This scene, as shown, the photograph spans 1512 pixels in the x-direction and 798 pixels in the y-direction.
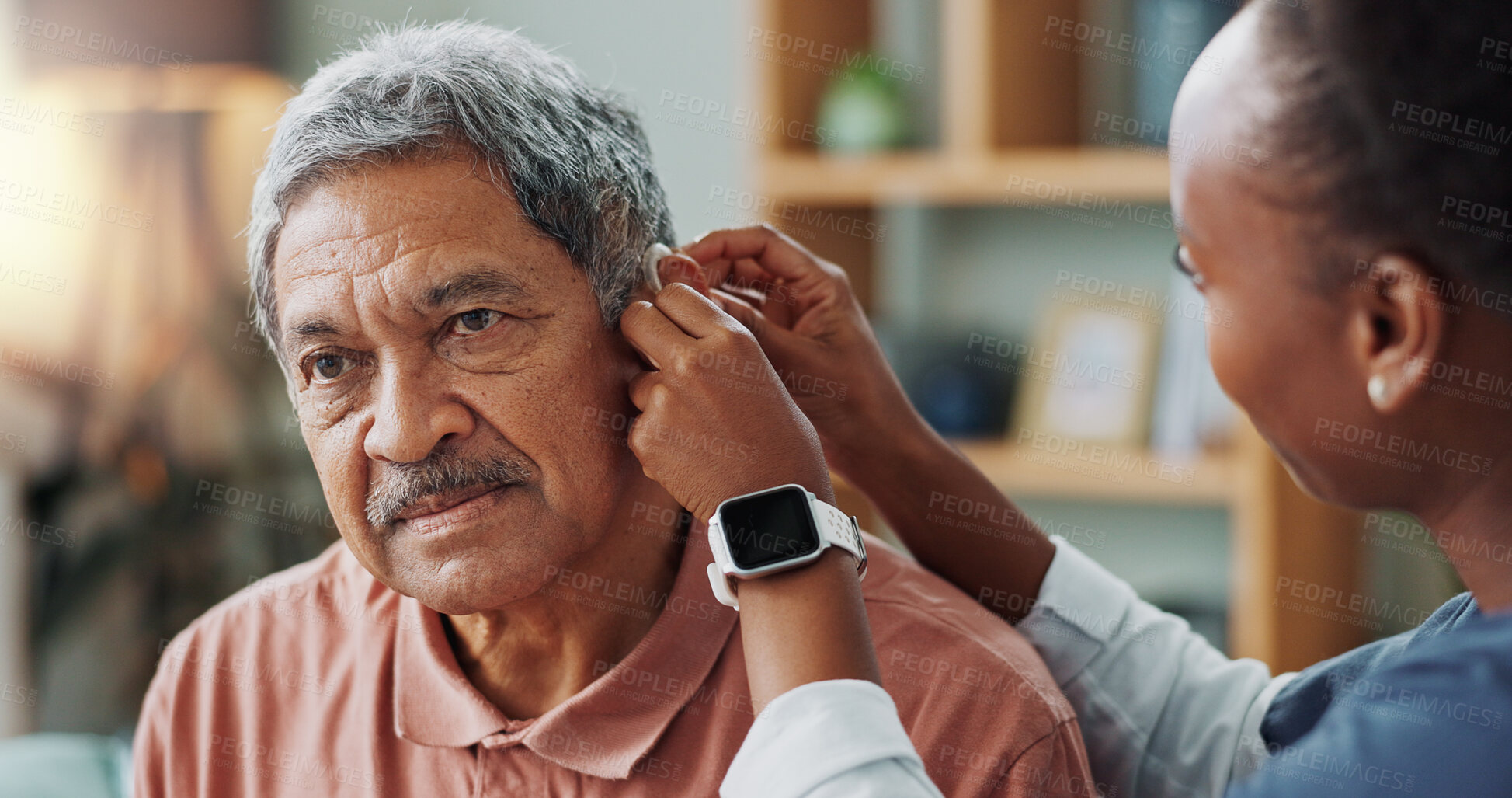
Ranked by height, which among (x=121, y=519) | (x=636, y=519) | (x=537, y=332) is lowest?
(x=121, y=519)

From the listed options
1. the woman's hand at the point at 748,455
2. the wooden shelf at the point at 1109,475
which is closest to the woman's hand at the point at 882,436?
the woman's hand at the point at 748,455

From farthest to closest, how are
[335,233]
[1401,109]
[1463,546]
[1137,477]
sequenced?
[1137,477] < [335,233] < [1463,546] < [1401,109]

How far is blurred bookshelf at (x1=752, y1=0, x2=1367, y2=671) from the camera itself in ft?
7.97

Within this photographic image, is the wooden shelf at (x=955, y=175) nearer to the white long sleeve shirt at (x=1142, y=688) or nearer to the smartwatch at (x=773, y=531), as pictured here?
the white long sleeve shirt at (x=1142, y=688)

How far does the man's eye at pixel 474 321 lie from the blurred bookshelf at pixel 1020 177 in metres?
1.63

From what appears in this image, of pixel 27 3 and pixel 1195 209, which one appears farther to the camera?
pixel 27 3

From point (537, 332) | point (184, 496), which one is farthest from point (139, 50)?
point (537, 332)

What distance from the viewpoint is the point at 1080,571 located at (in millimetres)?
1470

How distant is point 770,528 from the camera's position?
107cm

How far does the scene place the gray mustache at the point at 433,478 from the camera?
121 cm

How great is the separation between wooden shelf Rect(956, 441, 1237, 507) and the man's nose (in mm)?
1472

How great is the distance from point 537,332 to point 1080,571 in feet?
2.27

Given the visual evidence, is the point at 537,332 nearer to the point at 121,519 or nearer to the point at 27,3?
the point at 121,519

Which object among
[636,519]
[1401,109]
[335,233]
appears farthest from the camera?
[636,519]
